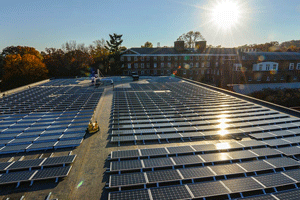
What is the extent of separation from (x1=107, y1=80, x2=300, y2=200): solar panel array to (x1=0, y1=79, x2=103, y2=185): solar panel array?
3.51 metres

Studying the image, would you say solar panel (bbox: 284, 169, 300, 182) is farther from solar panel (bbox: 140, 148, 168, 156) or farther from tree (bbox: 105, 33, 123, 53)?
tree (bbox: 105, 33, 123, 53)

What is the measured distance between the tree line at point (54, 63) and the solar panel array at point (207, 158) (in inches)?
2401

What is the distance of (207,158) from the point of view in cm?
1142

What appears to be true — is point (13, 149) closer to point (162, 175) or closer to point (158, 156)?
point (158, 156)

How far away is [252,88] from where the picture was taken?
194 feet

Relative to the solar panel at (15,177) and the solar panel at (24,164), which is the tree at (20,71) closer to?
the solar panel at (24,164)

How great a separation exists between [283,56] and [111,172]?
→ 90.8 meters

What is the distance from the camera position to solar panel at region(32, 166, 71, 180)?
31.7 feet

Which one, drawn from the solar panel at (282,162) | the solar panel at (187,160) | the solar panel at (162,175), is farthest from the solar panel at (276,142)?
the solar panel at (162,175)

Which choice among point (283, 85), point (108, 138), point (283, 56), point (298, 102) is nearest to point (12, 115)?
point (108, 138)

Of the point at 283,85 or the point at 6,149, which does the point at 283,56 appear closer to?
the point at 283,85

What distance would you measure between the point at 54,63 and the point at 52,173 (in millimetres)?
80346

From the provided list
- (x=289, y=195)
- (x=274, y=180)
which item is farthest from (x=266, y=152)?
(x=289, y=195)

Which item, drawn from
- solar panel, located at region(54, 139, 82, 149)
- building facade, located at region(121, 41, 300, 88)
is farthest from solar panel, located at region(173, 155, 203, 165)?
building facade, located at region(121, 41, 300, 88)
